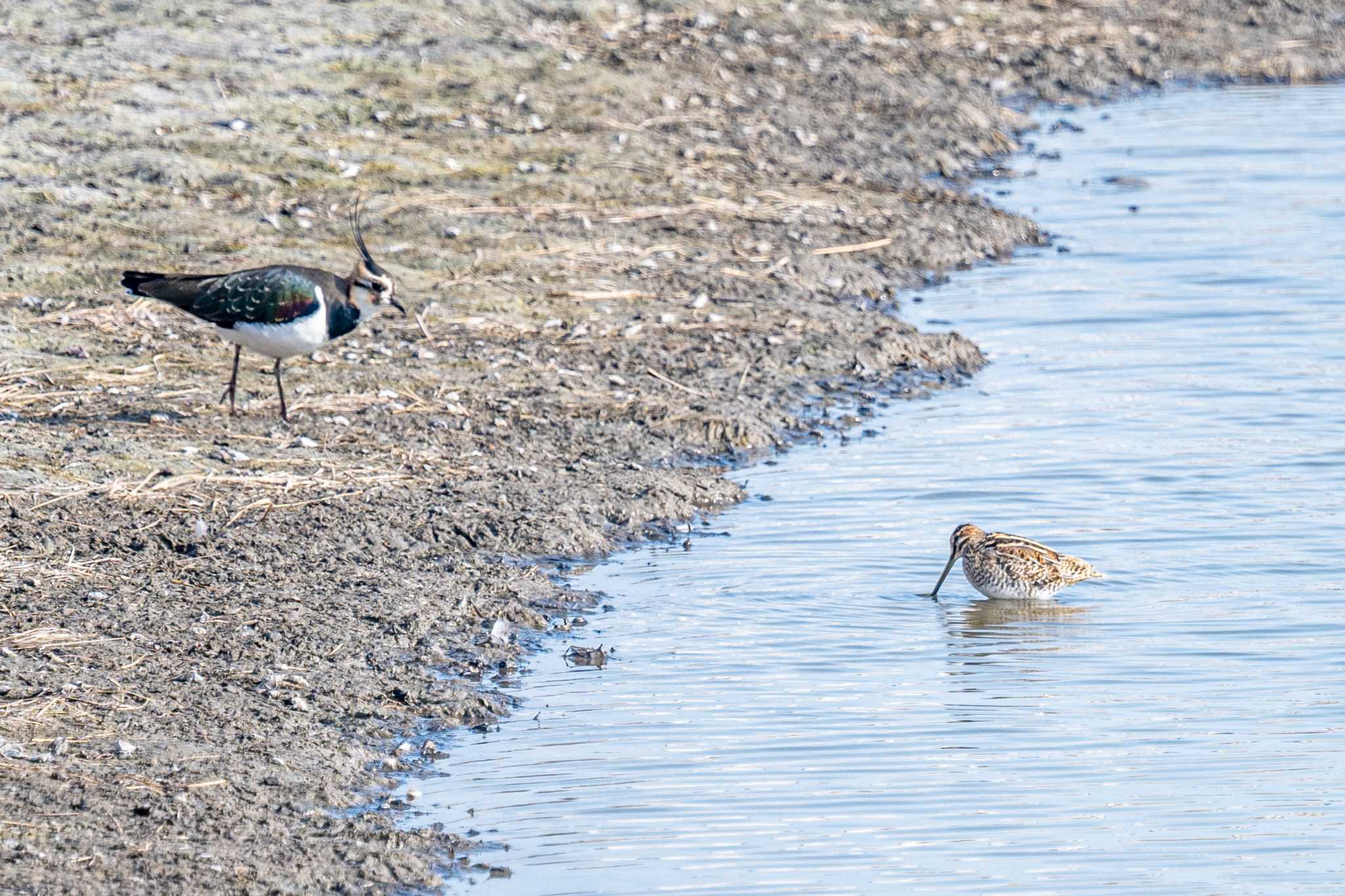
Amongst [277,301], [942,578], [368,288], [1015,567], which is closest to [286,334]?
[277,301]

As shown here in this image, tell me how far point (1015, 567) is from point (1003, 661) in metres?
0.82

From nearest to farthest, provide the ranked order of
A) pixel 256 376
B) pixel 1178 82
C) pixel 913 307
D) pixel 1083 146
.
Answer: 1. pixel 256 376
2. pixel 913 307
3. pixel 1083 146
4. pixel 1178 82

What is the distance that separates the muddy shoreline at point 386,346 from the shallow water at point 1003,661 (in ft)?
1.54

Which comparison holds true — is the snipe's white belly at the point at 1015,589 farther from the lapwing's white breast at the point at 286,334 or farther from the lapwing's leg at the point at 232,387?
the lapwing's leg at the point at 232,387

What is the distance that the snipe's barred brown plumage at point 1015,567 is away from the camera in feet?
29.1

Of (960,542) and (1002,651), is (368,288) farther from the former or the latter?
(1002,651)

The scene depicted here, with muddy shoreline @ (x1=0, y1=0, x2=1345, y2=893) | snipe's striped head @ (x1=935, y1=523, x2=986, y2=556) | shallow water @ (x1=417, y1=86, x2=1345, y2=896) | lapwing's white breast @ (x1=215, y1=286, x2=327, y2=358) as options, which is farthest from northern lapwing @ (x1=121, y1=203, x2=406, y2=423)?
snipe's striped head @ (x1=935, y1=523, x2=986, y2=556)

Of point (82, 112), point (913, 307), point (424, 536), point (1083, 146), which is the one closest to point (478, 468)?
point (424, 536)

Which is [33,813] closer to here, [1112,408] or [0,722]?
[0,722]

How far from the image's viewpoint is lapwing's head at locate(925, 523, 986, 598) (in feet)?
29.4

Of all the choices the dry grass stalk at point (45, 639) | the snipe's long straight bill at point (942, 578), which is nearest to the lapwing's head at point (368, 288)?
the dry grass stalk at point (45, 639)

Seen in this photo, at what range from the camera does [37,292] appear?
11.3 meters

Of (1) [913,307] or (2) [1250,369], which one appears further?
(1) [913,307]

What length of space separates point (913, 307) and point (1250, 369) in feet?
8.23
